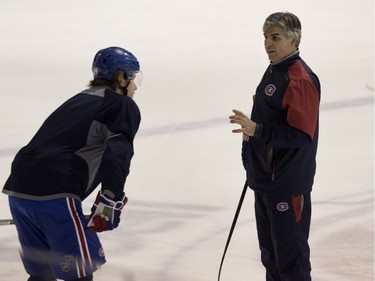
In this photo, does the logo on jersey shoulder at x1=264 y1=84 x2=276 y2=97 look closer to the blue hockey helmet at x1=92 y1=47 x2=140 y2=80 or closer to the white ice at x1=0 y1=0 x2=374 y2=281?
the blue hockey helmet at x1=92 y1=47 x2=140 y2=80

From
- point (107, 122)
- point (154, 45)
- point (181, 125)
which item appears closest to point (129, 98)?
point (107, 122)

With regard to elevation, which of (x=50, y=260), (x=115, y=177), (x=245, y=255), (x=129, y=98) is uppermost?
(x=129, y=98)

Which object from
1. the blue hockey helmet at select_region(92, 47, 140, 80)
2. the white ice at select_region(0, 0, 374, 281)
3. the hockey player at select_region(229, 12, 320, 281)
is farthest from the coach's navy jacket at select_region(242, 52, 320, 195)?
the white ice at select_region(0, 0, 374, 281)

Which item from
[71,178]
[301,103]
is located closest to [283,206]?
[301,103]

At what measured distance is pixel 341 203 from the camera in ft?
15.5

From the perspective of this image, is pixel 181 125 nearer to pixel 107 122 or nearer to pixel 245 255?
pixel 245 255

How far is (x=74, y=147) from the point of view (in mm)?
3135

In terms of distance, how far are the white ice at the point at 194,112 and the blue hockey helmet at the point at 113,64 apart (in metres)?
0.93

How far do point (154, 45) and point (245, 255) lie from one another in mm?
3448

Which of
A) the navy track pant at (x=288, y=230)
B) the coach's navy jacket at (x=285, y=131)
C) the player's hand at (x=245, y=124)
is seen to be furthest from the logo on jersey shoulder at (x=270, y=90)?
the navy track pant at (x=288, y=230)

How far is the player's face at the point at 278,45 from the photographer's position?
331cm

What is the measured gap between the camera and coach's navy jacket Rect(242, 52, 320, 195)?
3240 mm

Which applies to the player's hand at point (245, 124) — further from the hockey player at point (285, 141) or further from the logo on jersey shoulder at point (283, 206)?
the logo on jersey shoulder at point (283, 206)

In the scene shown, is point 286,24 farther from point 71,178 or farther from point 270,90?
point 71,178
